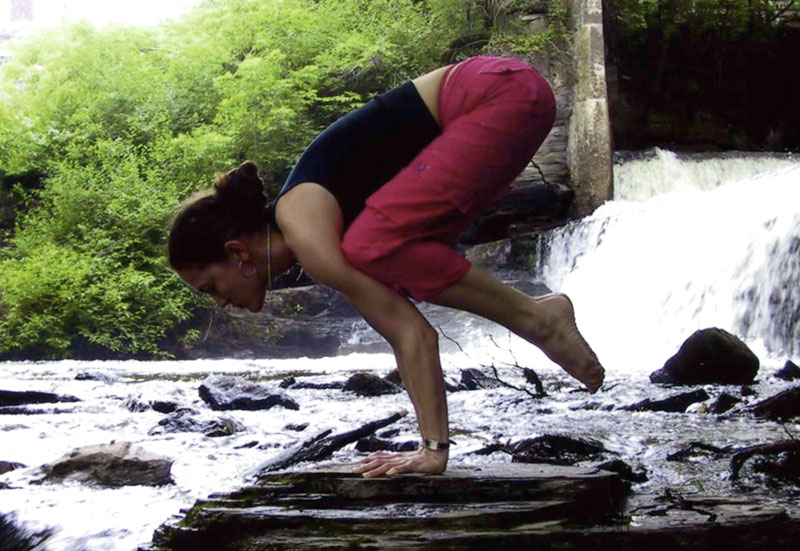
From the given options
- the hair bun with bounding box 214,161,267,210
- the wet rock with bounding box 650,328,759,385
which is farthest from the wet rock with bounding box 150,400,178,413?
the hair bun with bounding box 214,161,267,210

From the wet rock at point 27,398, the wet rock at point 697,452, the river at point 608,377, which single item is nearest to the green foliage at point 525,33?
the river at point 608,377

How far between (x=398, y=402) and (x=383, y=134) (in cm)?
375

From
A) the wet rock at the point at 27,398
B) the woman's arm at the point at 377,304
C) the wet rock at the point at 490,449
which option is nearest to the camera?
the woman's arm at the point at 377,304

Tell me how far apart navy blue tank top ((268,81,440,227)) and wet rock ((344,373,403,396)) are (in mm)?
4420

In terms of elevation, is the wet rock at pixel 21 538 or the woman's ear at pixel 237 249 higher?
the woman's ear at pixel 237 249

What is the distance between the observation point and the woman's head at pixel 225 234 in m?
2.61

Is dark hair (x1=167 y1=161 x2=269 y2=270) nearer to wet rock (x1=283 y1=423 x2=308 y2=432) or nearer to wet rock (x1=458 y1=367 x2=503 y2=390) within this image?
wet rock (x1=283 y1=423 x2=308 y2=432)

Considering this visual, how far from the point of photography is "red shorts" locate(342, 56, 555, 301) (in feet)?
8.21

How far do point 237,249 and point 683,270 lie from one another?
1048cm

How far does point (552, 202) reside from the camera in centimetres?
1756

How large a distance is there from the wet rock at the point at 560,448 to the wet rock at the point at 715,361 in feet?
10.2

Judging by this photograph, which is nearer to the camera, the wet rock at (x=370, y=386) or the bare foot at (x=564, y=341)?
the bare foot at (x=564, y=341)

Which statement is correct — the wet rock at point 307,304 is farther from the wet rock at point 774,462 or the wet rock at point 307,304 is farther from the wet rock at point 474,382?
the wet rock at point 774,462

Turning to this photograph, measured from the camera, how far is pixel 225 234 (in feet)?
8.58
